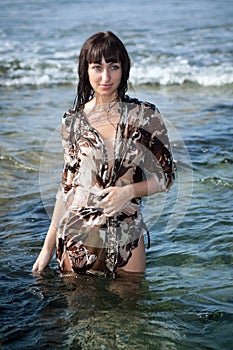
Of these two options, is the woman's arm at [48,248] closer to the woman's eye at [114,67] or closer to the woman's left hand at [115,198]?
the woman's left hand at [115,198]

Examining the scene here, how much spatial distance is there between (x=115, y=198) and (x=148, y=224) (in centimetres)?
238

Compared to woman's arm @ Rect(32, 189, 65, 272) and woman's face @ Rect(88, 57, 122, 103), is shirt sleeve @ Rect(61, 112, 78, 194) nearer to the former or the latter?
woman's arm @ Rect(32, 189, 65, 272)

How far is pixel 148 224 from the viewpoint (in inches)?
246

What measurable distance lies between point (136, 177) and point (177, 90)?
9555 mm

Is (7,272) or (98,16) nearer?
(7,272)

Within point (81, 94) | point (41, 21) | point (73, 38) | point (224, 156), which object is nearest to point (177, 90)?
point (224, 156)

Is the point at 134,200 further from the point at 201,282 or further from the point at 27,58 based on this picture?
the point at 27,58

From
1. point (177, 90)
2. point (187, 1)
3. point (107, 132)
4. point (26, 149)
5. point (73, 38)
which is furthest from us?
point (187, 1)

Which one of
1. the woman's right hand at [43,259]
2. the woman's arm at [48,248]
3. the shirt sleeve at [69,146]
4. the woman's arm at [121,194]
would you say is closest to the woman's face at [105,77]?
the shirt sleeve at [69,146]

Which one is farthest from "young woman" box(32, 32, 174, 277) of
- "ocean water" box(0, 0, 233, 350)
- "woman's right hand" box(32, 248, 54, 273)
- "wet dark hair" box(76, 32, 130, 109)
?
"ocean water" box(0, 0, 233, 350)

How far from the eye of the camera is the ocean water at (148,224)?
4.05 metres

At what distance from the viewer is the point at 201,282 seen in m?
4.74

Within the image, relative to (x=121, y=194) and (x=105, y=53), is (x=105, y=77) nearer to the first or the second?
(x=105, y=53)

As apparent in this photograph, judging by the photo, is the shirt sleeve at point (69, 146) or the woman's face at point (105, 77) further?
the shirt sleeve at point (69, 146)
